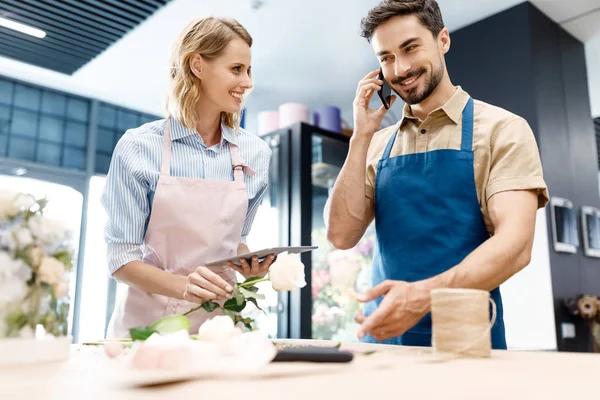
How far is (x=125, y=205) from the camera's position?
1.54 m

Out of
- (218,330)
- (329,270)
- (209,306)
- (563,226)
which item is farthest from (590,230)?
(218,330)

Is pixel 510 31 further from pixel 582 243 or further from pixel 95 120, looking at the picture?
pixel 95 120

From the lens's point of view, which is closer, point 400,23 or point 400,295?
point 400,295

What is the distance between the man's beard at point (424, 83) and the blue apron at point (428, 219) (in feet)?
0.38

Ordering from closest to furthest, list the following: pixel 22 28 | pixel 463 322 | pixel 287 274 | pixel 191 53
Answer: pixel 463 322
pixel 287 274
pixel 191 53
pixel 22 28

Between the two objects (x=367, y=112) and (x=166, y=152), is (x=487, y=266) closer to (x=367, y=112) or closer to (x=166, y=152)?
(x=367, y=112)

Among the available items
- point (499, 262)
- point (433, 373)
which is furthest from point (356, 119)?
point (433, 373)

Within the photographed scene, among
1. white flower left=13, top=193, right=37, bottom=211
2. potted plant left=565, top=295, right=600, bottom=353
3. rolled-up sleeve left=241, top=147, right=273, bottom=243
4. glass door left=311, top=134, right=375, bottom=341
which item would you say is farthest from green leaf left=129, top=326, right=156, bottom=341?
potted plant left=565, top=295, right=600, bottom=353

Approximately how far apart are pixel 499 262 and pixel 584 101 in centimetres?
329

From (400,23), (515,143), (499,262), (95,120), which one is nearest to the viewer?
(499,262)

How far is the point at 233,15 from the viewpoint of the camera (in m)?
3.56

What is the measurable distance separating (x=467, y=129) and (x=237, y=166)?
680mm

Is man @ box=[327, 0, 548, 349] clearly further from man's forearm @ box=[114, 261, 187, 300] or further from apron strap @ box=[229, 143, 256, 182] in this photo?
man's forearm @ box=[114, 261, 187, 300]

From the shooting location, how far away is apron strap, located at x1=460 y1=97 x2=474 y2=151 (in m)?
1.49
